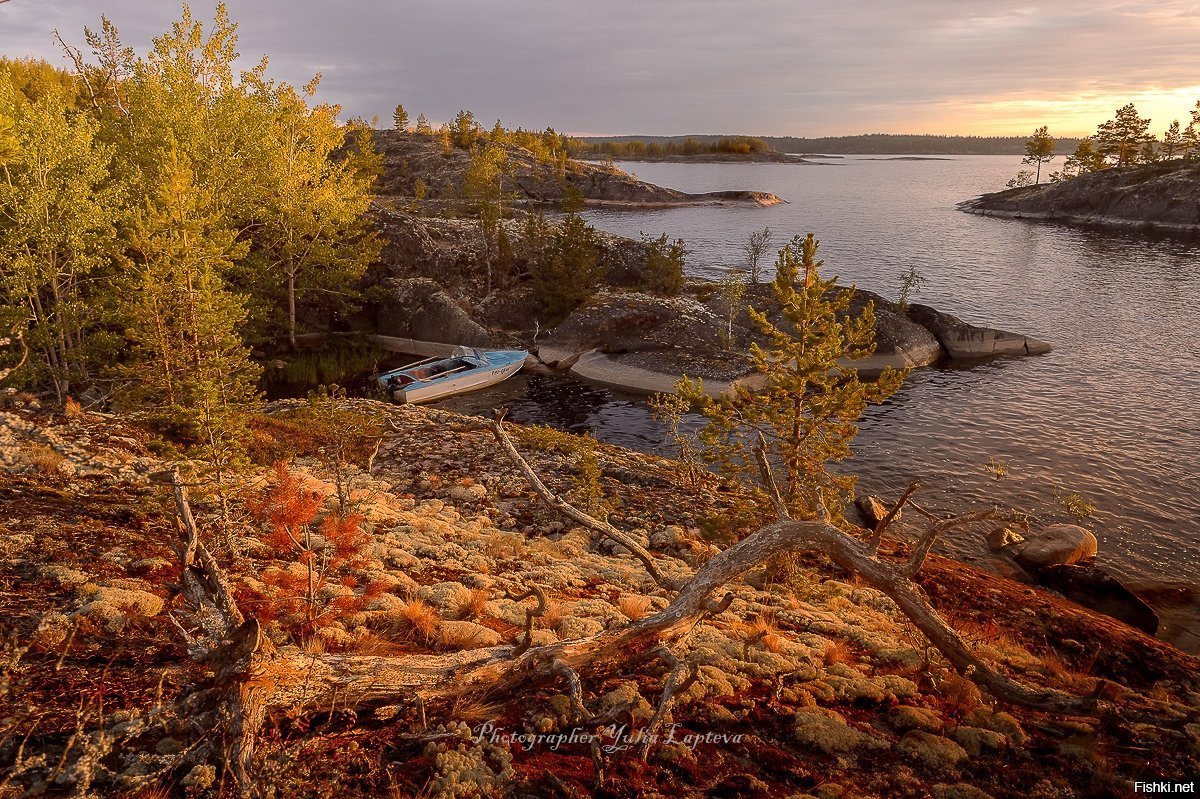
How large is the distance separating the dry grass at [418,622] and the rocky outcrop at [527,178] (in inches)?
4141

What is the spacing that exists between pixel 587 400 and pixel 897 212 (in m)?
111

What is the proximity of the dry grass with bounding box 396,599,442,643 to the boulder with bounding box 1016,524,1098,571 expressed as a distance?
18907 mm

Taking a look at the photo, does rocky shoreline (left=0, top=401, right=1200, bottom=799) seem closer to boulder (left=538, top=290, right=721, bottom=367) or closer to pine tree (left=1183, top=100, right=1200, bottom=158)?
boulder (left=538, top=290, right=721, bottom=367)

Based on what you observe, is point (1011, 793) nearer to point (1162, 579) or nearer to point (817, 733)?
point (817, 733)

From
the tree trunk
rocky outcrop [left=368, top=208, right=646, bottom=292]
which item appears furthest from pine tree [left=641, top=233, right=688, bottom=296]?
the tree trunk

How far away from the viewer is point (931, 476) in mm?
25609

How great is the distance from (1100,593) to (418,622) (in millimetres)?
18607

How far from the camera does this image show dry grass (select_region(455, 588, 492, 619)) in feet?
31.9

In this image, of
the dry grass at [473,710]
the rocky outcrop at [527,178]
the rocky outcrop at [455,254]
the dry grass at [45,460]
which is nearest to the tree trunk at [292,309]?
the rocky outcrop at [455,254]

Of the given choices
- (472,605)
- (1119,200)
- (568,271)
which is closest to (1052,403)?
(568,271)

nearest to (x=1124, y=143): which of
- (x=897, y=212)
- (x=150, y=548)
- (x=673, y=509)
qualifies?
(x=897, y=212)

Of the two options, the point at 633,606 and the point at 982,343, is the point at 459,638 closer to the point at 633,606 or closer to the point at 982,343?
the point at 633,606

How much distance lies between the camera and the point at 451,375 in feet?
115

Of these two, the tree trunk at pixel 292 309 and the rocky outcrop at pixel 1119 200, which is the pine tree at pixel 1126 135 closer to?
the rocky outcrop at pixel 1119 200
